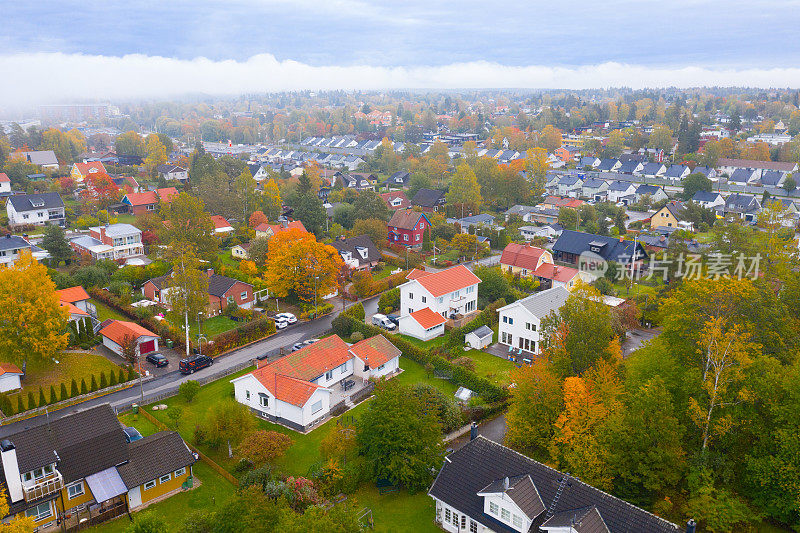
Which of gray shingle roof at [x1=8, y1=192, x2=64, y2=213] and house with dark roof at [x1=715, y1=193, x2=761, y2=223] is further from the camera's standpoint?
house with dark roof at [x1=715, y1=193, x2=761, y2=223]

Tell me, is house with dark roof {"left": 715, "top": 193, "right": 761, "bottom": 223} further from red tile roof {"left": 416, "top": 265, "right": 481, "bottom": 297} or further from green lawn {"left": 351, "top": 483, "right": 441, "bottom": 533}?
green lawn {"left": 351, "top": 483, "right": 441, "bottom": 533}

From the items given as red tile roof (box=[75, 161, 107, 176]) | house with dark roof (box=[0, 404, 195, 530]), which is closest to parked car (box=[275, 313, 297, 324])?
house with dark roof (box=[0, 404, 195, 530])

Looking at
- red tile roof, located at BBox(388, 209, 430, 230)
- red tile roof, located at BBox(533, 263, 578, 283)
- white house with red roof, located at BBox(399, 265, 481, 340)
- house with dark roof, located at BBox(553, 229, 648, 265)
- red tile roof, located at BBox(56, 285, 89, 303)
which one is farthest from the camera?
red tile roof, located at BBox(388, 209, 430, 230)

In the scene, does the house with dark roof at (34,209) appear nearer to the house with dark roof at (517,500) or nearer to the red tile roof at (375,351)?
the red tile roof at (375,351)

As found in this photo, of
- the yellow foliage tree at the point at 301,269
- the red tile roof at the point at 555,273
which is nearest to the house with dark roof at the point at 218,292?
the yellow foliage tree at the point at 301,269

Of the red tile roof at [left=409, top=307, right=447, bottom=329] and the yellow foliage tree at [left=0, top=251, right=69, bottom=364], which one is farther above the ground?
the yellow foliage tree at [left=0, top=251, right=69, bottom=364]

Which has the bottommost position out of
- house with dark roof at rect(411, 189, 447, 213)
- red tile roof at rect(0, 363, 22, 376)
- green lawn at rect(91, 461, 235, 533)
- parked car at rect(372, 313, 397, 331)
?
green lawn at rect(91, 461, 235, 533)

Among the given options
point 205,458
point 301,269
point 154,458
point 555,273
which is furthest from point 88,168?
point 154,458
